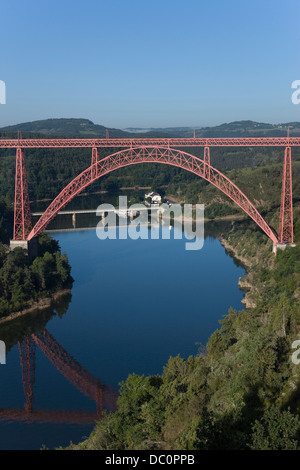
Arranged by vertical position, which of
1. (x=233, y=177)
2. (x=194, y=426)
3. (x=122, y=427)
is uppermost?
(x=233, y=177)

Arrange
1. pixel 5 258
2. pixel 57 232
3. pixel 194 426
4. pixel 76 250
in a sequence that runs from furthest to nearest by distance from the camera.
Result: pixel 57 232 → pixel 76 250 → pixel 5 258 → pixel 194 426

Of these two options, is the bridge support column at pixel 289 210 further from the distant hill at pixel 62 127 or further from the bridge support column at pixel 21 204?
the distant hill at pixel 62 127

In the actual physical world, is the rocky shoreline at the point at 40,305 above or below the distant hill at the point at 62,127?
below

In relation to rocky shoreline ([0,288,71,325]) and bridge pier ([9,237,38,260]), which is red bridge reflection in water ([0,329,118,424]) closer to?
rocky shoreline ([0,288,71,325])

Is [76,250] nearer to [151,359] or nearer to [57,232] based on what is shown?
[57,232]

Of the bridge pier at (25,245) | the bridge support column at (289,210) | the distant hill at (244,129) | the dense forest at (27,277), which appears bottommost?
the dense forest at (27,277)

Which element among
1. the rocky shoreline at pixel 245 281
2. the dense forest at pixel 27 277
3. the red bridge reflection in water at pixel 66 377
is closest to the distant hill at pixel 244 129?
the rocky shoreline at pixel 245 281

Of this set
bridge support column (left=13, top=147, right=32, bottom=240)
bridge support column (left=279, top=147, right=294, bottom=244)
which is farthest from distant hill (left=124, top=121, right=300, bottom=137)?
bridge support column (left=13, top=147, right=32, bottom=240)

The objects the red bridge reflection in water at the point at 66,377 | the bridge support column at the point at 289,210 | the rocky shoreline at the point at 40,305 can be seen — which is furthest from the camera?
the bridge support column at the point at 289,210

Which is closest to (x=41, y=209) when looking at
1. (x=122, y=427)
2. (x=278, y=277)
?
(x=278, y=277)
